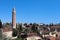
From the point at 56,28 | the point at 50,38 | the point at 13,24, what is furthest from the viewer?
the point at 56,28

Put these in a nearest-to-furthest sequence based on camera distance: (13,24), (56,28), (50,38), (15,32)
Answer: (50,38)
(15,32)
(13,24)
(56,28)

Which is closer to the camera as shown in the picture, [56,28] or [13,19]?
[13,19]

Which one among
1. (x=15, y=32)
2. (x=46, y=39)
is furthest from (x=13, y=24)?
(x=46, y=39)

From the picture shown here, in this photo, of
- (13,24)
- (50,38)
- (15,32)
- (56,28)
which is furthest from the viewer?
(56,28)

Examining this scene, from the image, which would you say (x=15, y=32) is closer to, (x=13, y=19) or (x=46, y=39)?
(x=46, y=39)

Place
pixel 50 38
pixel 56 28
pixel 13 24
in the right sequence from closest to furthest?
pixel 50 38, pixel 13 24, pixel 56 28

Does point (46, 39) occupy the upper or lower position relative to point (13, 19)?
lower

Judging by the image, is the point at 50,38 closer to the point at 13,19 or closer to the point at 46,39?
the point at 46,39

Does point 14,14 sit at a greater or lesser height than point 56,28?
greater

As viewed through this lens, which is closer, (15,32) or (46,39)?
(46,39)
